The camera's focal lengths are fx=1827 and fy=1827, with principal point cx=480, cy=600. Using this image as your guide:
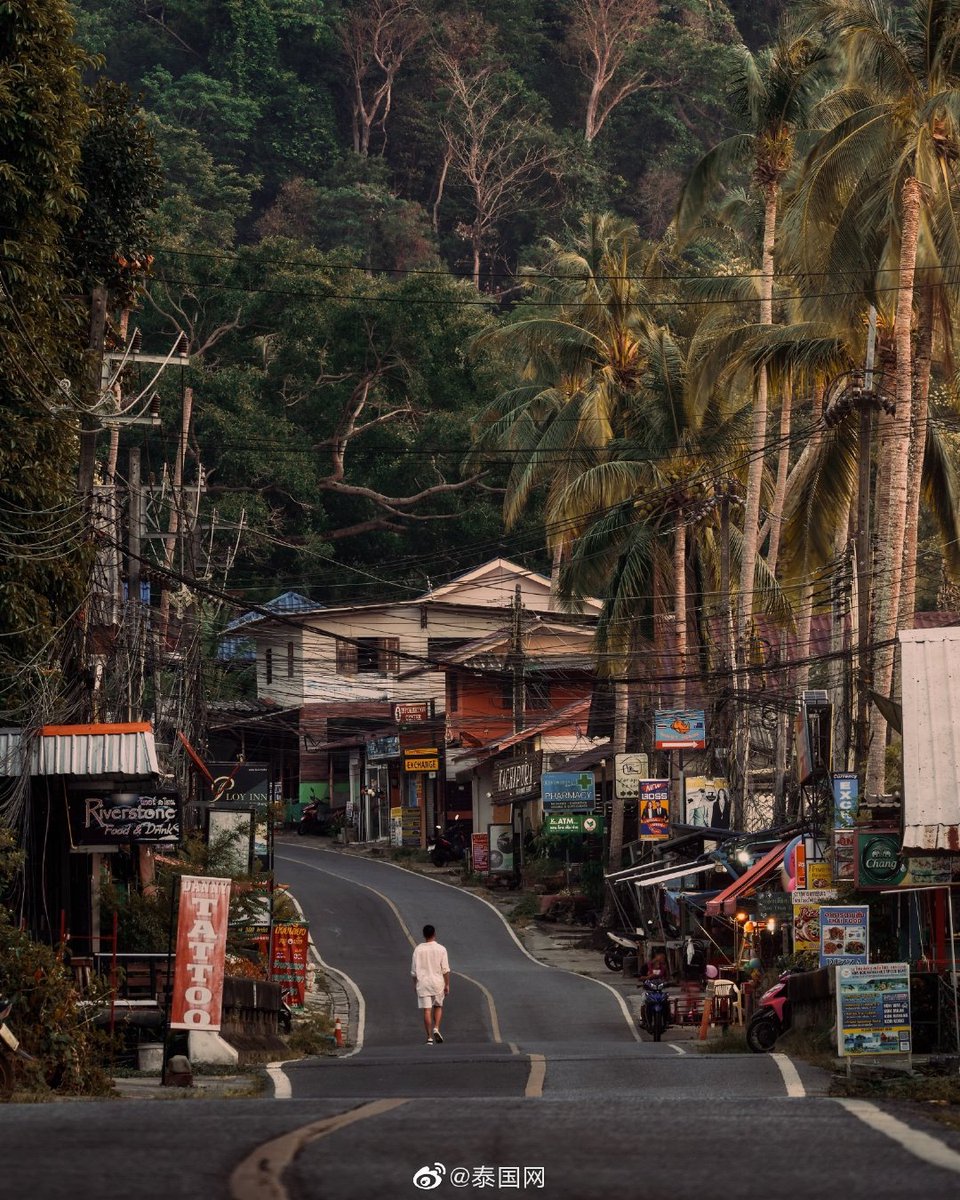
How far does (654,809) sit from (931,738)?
21.1 metres

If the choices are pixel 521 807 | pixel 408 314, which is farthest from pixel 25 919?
pixel 408 314

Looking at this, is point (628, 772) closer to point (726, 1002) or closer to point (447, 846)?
point (726, 1002)

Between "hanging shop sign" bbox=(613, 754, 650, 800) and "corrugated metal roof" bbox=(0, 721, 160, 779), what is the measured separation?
68.5 ft

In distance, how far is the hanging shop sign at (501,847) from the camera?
54.1 metres

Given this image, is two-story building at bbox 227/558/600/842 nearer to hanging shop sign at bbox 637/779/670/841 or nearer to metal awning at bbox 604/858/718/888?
hanging shop sign at bbox 637/779/670/841

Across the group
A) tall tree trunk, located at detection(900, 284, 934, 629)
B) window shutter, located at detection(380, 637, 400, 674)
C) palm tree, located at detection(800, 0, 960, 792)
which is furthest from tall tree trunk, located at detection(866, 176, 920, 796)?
window shutter, located at detection(380, 637, 400, 674)

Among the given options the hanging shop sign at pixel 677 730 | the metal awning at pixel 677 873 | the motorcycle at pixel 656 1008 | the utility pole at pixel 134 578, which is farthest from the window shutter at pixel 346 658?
the motorcycle at pixel 656 1008

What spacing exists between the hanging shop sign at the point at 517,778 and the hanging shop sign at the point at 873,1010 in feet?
109

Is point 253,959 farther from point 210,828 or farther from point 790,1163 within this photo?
point 790,1163

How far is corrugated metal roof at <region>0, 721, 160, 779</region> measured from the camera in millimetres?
22000

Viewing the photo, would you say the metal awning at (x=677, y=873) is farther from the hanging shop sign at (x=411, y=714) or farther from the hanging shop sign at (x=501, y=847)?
the hanging shop sign at (x=411, y=714)

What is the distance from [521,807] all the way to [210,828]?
26605 millimetres

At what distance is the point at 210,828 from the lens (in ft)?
98.4

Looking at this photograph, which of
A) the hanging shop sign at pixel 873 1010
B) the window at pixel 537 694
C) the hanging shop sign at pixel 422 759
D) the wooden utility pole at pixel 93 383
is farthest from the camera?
the hanging shop sign at pixel 422 759
